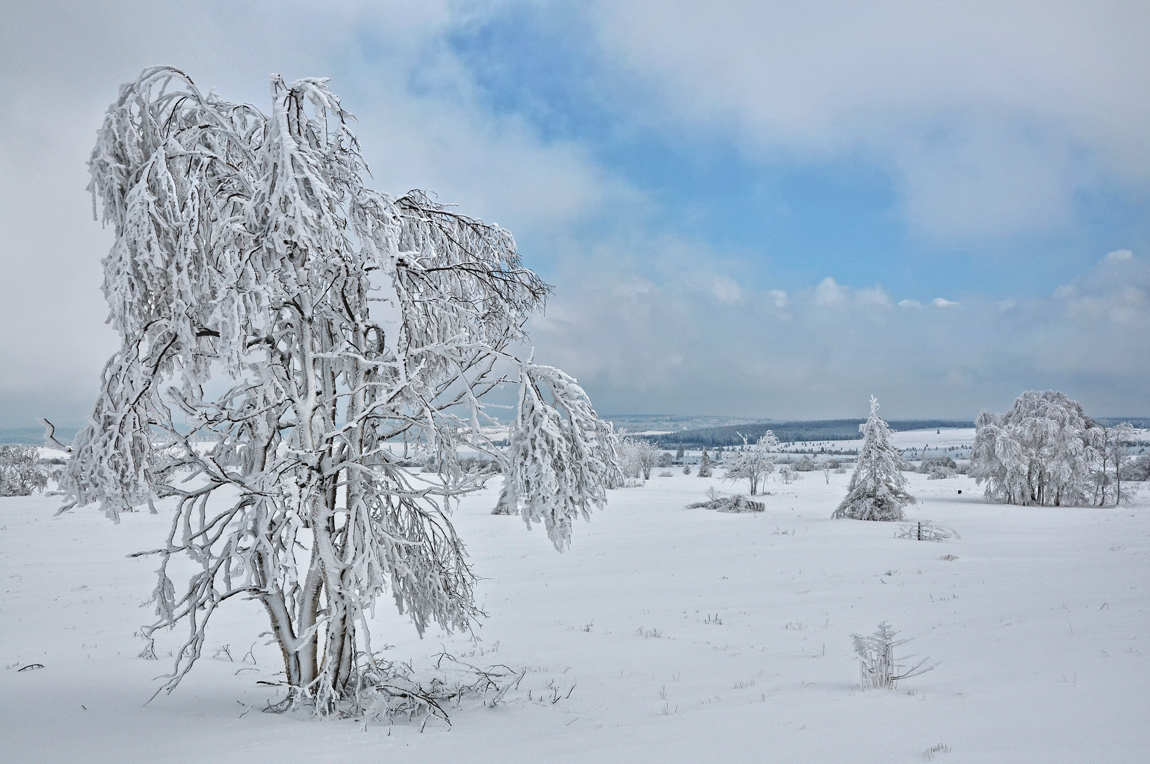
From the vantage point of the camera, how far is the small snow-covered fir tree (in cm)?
2717

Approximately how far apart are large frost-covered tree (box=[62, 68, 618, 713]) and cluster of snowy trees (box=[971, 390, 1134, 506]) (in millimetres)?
36658

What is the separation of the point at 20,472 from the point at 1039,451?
63343 mm

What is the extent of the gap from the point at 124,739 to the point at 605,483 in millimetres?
4187

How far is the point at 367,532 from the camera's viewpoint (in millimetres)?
5336

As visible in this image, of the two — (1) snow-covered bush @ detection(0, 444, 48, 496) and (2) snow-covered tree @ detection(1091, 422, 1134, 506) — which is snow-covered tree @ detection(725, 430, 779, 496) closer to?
(2) snow-covered tree @ detection(1091, 422, 1134, 506)

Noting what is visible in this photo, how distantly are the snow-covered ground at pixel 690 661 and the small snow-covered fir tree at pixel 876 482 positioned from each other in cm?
641

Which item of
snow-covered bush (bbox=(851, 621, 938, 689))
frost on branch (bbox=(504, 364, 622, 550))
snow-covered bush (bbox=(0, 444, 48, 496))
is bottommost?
snow-covered bush (bbox=(0, 444, 48, 496))

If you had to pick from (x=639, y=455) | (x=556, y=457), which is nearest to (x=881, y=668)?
(x=556, y=457)

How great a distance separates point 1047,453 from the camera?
34.7m

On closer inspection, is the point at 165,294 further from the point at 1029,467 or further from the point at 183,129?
the point at 1029,467

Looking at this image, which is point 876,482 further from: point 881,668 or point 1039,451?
point 881,668

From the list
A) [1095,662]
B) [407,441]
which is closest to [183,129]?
[407,441]

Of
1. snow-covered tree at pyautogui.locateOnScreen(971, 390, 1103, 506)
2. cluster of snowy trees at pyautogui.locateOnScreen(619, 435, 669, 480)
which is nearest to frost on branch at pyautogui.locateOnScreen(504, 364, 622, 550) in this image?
snow-covered tree at pyautogui.locateOnScreen(971, 390, 1103, 506)

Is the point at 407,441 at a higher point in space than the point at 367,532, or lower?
higher
